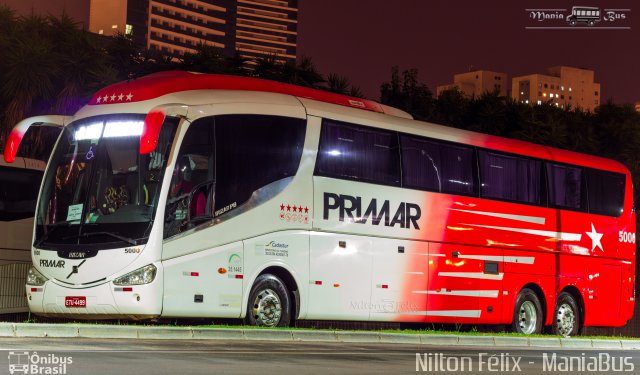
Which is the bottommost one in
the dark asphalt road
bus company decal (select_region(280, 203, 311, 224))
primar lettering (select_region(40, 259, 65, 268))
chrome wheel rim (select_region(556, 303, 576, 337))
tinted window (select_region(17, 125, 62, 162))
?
the dark asphalt road

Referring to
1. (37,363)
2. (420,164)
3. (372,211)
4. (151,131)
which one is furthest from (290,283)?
(37,363)

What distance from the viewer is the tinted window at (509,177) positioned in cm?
2302

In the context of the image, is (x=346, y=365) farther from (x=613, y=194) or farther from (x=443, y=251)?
(x=613, y=194)

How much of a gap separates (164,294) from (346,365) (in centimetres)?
468

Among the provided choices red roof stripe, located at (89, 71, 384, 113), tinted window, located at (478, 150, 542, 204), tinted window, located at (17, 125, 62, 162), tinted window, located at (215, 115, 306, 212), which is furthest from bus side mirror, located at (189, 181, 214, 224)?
tinted window, located at (17, 125, 62, 162)

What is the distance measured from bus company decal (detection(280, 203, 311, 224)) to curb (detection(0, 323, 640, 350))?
2.00m

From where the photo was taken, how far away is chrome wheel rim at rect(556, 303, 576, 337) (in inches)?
971

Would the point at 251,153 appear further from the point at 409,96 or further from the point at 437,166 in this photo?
the point at 409,96

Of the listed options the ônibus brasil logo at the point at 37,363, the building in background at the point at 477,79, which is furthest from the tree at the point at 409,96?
the building in background at the point at 477,79

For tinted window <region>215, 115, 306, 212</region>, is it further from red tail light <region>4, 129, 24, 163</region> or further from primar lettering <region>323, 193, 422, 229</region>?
red tail light <region>4, 129, 24, 163</region>

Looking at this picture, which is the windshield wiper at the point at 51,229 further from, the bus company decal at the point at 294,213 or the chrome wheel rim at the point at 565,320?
the chrome wheel rim at the point at 565,320

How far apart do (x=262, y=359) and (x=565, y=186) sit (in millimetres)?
13769

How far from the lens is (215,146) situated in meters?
17.5

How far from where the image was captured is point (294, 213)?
18719 millimetres
